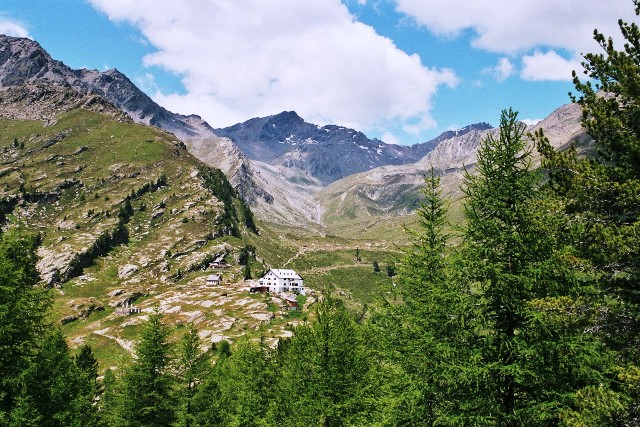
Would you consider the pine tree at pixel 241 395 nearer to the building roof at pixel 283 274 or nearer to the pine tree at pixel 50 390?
the pine tree at pixel 50 390

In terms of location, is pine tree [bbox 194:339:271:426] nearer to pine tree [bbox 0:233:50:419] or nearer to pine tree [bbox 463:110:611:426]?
pine tree [bbox 0:233:50:419]

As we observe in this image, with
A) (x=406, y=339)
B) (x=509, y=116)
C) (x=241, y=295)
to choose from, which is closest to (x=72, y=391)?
(x=406, y=339)

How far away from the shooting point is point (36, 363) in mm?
22703

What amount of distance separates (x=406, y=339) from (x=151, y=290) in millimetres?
152324

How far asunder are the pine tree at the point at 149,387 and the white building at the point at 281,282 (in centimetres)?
12184

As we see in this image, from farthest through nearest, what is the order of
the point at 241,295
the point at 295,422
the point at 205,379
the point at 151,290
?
the point at 151,290 < the point at 241,295 < the point at 205,379 < the point at 295,422

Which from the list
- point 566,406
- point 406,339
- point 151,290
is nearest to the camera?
point 566,406

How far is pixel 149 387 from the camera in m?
32.4

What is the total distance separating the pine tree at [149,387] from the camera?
104 ft

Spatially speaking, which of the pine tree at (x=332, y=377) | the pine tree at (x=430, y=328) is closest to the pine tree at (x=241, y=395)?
the pine tree at (x=332, y=377)

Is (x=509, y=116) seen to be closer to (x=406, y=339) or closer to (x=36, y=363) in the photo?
(x=406, y=339)

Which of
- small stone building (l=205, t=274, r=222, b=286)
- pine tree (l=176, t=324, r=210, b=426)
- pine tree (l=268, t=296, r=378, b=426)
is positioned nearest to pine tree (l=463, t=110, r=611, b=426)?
pine tree (l=268, t=296, r=378, b=426)

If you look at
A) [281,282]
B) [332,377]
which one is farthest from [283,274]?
[332,377]

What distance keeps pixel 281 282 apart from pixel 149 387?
130 m
